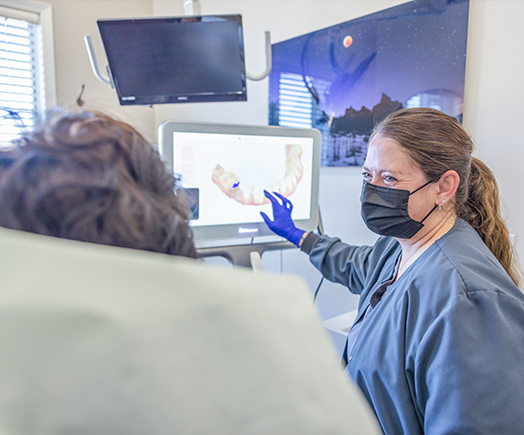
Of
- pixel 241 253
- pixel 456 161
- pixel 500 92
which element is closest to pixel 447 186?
pixel 456 161

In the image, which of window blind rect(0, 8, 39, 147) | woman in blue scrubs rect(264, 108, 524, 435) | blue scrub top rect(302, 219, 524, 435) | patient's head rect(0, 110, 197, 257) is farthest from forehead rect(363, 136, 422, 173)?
window blind rect(0, 8, 39, 147)

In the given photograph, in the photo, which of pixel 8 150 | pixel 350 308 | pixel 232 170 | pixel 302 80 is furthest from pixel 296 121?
pixel 8 150

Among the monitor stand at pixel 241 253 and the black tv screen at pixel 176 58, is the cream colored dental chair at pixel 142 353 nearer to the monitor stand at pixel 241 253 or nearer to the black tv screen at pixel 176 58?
the monitor stand at pixel 241 253

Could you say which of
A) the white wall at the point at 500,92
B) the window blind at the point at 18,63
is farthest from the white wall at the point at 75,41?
the white wall at the point at 500,92

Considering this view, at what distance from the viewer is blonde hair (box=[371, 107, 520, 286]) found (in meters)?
0.97

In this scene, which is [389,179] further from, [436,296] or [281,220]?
[281,220]

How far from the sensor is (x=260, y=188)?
1437mm

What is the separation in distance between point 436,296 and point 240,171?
2.66ft

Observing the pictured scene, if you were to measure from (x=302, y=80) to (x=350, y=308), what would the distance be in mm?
1223

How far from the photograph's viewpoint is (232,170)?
1.36 m

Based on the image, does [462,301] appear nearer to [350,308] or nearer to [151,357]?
[151,357]

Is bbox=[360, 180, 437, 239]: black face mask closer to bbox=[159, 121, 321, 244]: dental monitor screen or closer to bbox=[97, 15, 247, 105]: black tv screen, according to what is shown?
bbox=[159, 121, 321, 244]: dental monitor screen

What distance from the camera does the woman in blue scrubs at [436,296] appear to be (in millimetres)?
681

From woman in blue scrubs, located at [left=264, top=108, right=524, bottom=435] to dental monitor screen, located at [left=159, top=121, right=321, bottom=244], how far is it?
41 cm
